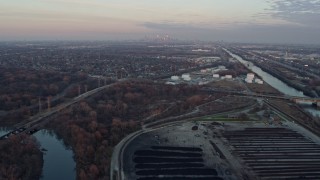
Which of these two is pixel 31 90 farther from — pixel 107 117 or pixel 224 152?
pixel 224 152

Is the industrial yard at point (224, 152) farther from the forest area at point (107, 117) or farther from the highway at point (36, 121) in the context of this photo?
the highway at point (36, 121)

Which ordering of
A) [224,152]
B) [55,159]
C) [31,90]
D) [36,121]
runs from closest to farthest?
[55,159] → [224,152] → [36,121] → [31,90]

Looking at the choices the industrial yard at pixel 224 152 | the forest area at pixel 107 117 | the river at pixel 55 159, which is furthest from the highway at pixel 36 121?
the industrial yard at pixel 224 152

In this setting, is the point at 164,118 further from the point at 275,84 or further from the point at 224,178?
the point at 275,84

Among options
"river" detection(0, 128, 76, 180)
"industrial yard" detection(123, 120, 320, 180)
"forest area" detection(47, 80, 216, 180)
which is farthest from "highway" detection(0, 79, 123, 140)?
"industrial yard" detection(123, 120, 320, 180)

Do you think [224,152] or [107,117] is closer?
[224,152]

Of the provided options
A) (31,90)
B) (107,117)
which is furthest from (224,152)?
(31,90)
